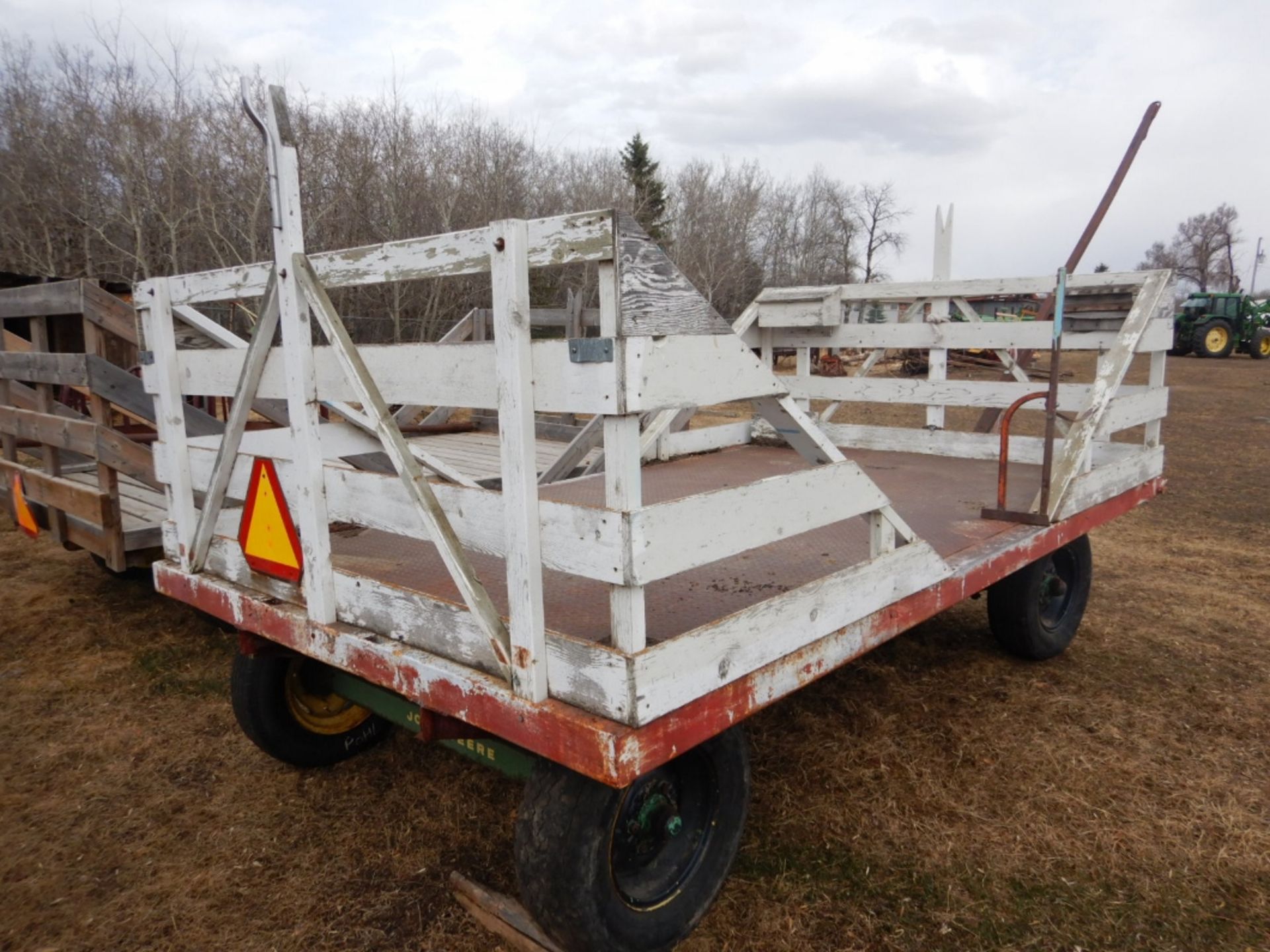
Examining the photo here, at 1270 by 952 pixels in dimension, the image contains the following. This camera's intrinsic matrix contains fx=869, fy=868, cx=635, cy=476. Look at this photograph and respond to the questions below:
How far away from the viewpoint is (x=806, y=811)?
3.07 m

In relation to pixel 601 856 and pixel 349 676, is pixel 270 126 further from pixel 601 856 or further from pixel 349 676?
pixel 601 856

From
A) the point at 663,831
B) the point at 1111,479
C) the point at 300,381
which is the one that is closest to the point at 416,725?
the point at 663,831

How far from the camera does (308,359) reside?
2311 millimetres

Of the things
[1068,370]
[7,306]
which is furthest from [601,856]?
[1068,370]

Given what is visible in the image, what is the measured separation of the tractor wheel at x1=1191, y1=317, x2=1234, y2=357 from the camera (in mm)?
27016

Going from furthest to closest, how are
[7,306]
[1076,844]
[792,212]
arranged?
[792,212]
[7,306]
[1076,844]

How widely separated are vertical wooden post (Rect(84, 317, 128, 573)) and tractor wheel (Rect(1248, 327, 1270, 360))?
3170 cm

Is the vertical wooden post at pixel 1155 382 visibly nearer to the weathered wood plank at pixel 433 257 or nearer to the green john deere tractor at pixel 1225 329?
the weathered wood plank at pixel 433 257

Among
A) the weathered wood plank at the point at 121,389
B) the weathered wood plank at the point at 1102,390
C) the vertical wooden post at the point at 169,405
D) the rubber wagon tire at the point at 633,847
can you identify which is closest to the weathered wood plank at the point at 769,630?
the rubber wagon tire at the point at 633,847

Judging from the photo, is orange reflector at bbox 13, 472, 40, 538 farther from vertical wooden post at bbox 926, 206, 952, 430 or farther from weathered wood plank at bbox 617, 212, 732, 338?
vertical wooden post at bbox 926, 206, 952, 430

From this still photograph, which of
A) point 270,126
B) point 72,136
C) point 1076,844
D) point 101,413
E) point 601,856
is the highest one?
point 72,136

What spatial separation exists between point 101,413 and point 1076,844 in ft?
13.4

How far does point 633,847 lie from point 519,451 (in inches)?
46.3

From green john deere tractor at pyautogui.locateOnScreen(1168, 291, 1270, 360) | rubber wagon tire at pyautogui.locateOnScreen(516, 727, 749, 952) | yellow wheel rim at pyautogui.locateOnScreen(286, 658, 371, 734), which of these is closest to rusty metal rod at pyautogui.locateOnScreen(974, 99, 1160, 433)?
rubber wagon tire at pyautogui.locateOnScreen(516, 727, 749, 952)
